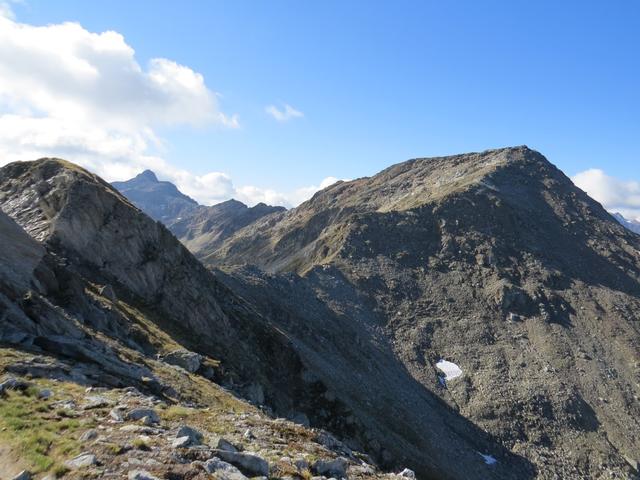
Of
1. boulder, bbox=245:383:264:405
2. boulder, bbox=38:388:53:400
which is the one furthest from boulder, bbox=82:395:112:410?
boulder, bbox=245:383:264:405

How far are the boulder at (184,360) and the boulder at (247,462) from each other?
1666 centimetres

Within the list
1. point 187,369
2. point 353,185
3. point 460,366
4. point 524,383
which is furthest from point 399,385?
point 353,185

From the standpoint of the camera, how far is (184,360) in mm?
27500

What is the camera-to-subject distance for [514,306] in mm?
89375

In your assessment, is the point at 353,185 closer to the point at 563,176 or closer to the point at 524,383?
the point at 563,176

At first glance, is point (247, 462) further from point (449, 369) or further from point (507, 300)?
point (507, 300)

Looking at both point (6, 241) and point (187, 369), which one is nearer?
point (6, 241)

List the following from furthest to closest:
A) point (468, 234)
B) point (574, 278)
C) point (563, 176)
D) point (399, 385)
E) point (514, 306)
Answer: point (563, 176), point (468, 234), point (574, 278), point (514, 306), point (399, 385)

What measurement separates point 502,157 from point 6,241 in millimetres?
149450

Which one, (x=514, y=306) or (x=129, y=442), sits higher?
(x=514, y=306)

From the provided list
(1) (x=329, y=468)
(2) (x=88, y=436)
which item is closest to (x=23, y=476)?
(2) (x=88, y=436)

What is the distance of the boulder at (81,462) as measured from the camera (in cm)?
1014

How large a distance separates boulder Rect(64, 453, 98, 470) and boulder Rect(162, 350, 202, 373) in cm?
1682

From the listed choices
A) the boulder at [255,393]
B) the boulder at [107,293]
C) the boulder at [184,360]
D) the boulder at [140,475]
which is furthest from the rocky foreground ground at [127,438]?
the boulder at [255,393]
